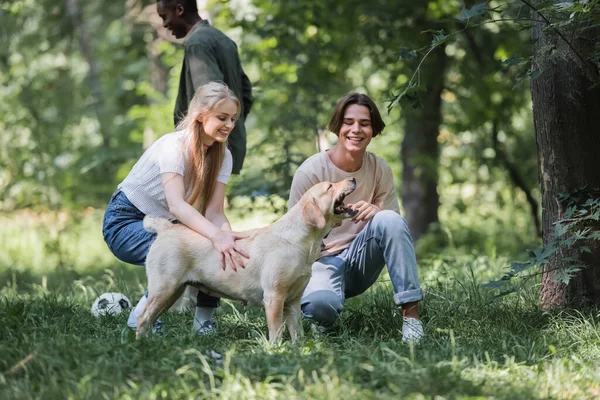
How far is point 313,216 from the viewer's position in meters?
4.64

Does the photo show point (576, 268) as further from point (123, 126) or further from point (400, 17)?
point (123, 126)

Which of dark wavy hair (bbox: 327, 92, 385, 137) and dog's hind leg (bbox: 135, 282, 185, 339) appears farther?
dark wavy hair (bbox: 327, 92, 385, 137)

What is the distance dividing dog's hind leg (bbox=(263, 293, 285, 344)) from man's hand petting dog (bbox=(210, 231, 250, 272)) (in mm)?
272

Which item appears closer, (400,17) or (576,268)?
(576,268)

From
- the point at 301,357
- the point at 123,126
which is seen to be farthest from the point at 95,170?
the point at 301,357

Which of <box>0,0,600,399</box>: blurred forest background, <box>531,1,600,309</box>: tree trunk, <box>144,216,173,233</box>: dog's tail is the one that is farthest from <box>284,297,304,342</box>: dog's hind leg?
<box>531,1,600,309</box>: tree trunk

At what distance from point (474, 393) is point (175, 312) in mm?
2955

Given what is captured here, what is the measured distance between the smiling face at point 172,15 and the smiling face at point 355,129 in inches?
70.4

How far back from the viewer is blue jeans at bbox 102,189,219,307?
5168mm

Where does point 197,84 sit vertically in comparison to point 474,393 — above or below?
above

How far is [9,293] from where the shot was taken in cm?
726

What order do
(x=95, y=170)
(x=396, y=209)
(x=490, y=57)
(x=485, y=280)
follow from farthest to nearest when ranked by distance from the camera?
(x=95, y=170) < (x=490, y=57) < (x=485, y=280) < (x=396, y=209)

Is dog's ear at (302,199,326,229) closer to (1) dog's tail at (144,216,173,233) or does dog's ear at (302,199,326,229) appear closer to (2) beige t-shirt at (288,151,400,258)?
(2) beige t-shirt at (288,151,400,258)

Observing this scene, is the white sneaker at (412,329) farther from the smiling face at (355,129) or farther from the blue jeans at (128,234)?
the blue jeans at (128,234)
